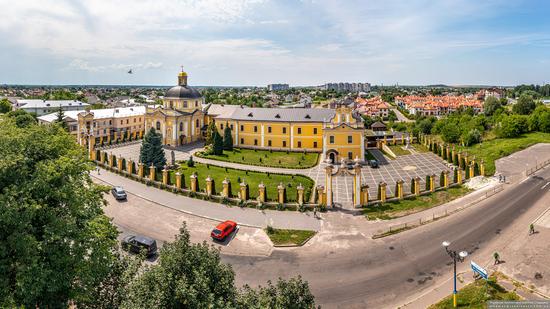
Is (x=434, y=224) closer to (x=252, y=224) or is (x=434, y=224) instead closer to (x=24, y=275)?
(x=252, y=224)

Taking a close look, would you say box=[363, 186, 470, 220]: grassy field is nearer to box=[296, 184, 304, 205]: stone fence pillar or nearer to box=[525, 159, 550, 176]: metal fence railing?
box=[296, 184, 304, 205]: stone fence pillar

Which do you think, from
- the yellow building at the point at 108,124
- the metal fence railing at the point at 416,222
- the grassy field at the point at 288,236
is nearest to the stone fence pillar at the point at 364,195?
the metal fence railing at the point at 416,222

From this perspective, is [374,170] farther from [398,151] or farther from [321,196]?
[321,196]

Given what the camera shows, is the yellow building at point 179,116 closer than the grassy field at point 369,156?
No

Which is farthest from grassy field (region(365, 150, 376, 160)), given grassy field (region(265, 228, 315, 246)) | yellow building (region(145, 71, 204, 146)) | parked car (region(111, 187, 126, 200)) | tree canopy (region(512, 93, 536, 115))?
tree canopy (region(512, 93, 536, 115))

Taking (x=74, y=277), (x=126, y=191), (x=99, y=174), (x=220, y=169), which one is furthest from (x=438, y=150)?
(x=74, y=277)

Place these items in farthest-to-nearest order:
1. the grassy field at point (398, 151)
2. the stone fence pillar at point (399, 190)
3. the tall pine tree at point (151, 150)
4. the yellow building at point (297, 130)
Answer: the grassy field at point (398, 151), the yellow building at point (297, 130), the tall pine tree at point (151, 150), the stone fence pillar at point (399, 190)

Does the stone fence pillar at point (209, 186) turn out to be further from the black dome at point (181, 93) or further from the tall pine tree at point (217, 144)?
the black dome at point (181, 93)
